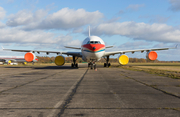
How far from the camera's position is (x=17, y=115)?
3.60 meters

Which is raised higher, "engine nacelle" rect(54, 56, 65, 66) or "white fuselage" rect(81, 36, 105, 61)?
"white fuselage" rect(81, 36, 105, 61)

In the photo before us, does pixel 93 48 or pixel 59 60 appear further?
pixel 59 60

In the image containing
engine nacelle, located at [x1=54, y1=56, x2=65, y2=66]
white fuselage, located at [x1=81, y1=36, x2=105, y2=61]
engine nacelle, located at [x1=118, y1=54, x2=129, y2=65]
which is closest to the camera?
white fuselage, located at [x1=81, y1=36, x2=105, y2=61]

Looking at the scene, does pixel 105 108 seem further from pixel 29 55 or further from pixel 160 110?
pixel 29 55

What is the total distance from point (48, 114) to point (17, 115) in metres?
0.71

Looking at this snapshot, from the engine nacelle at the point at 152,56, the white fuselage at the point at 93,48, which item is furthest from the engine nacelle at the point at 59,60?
the engine nacelle at the point at 152,56

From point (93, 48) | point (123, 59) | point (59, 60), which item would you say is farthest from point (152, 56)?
point (59, 60)

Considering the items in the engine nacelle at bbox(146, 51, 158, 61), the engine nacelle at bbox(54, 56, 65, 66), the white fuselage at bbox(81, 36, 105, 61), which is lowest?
the engine nacelle at bbox(54, 56, 65, 66)

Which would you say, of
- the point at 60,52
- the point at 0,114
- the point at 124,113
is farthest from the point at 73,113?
the point at 60,52

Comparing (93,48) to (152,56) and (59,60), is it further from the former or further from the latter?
(152,56)

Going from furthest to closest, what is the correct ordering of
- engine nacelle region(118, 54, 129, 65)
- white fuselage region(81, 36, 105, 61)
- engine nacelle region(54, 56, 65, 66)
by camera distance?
engine nacelle region(54, 56, 65, 66), engine nacelle region(118, 54, 129, 65), white fuselage region(81, 36, 105, 61)

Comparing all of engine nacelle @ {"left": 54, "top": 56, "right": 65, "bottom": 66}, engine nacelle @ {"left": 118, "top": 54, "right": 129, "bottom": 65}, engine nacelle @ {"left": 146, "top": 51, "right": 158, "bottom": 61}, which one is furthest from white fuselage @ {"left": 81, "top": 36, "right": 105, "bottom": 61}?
engine nacelle @ {"left": 146, "top": 51, "right": 158, "bottom": 61}

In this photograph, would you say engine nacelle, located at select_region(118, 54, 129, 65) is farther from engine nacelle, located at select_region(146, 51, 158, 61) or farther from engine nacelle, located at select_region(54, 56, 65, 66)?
engine nacelle, located at select_region(54, 56, 65, 66)

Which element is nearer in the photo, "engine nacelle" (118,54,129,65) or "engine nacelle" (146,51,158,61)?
"engine nacelle" (118,54,129,65)
